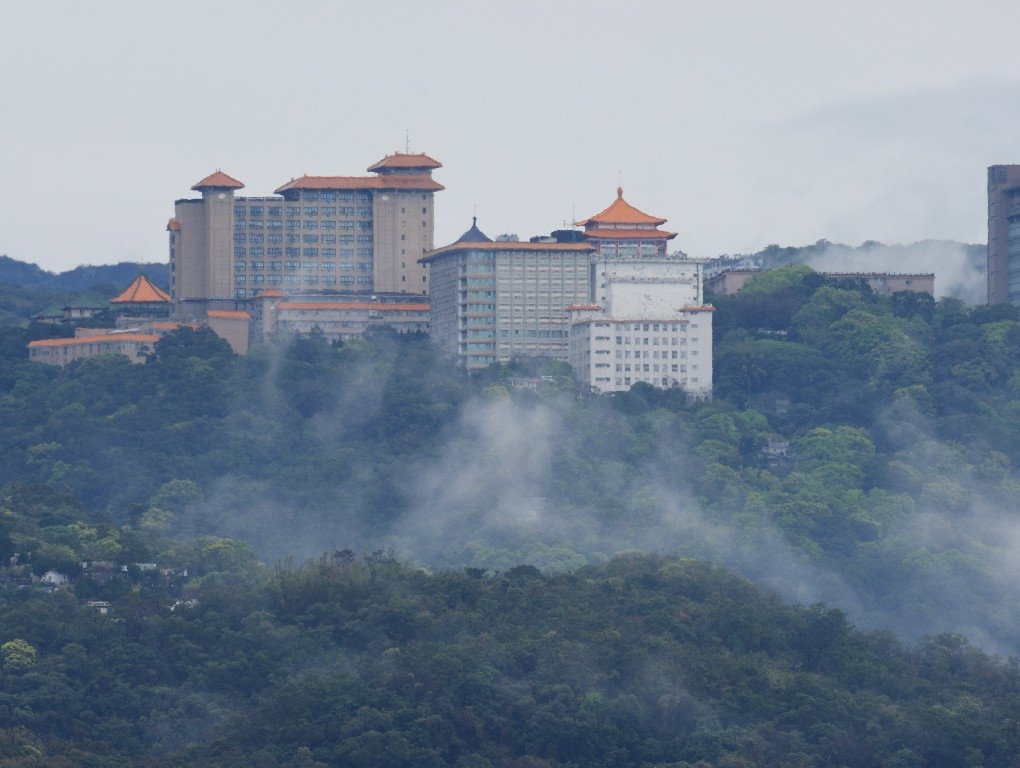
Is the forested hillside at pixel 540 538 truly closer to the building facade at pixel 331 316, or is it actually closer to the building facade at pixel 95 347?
the building facade at pixel 95 347

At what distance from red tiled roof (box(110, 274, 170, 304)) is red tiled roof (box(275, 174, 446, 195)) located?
7.38 m

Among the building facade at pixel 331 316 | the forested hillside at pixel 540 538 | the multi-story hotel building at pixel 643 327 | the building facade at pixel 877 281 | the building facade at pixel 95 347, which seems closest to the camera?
the forested hillside at pixel 540 538

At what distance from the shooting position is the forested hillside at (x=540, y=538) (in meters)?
88.8

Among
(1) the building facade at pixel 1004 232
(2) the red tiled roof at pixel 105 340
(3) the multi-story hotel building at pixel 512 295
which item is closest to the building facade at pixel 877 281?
(1) the building facade at pixel 1004 232

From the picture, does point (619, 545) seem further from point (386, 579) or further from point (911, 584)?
point (386, 579)

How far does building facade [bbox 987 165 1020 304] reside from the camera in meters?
142

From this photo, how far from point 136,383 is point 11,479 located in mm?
7645

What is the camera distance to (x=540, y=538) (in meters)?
117

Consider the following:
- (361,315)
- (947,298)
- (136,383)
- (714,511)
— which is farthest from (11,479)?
(947,298)

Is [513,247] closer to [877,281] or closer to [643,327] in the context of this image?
[643,327]

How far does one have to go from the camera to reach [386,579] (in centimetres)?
9900

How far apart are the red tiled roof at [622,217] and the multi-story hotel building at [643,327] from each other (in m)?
3.53

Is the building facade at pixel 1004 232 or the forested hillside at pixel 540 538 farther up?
the building facade at pixel 1004 232

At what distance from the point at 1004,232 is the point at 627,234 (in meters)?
19.2
